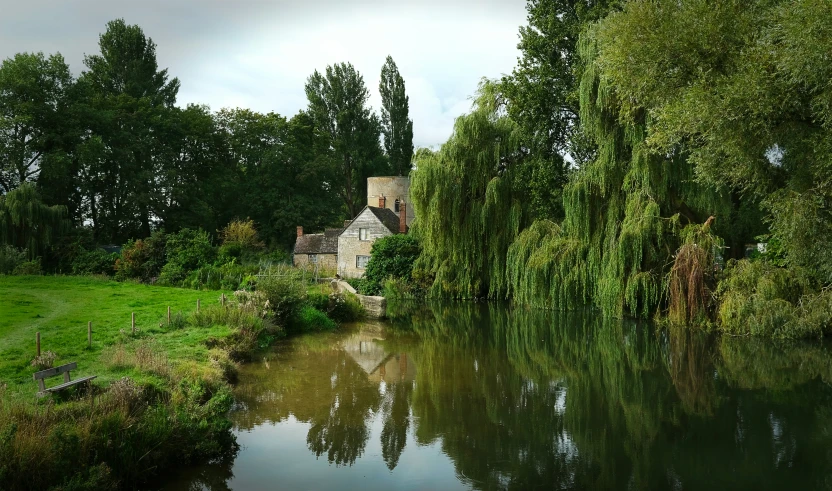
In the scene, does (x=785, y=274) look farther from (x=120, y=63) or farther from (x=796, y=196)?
(x=120, y=63)

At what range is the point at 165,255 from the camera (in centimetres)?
3073

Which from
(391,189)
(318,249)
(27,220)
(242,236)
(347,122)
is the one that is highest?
(347,122)

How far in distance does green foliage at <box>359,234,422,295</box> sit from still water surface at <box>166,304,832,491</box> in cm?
1410

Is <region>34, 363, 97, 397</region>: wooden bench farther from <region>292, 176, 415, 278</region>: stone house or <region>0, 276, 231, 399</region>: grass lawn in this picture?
<region>292, 176, 415, 278</region>: stone house

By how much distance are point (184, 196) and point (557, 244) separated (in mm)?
27251

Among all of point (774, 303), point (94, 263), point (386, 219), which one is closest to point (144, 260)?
point (94, 263)

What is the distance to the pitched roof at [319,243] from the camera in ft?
134

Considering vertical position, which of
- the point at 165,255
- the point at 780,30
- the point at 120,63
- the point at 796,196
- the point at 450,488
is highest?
the point at 120,63

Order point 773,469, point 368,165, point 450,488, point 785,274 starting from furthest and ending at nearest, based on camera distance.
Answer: point 368,165 → point 785,274 → point 773,469 → point 450,488

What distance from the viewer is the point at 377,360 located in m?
14.9

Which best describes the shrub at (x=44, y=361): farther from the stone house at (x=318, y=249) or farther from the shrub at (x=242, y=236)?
the stone house at (x=318, y=249)

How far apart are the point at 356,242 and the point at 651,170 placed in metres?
22.3

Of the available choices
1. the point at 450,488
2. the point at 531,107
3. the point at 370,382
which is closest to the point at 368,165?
the point at 531,107

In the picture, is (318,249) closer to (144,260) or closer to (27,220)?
(144,260)
